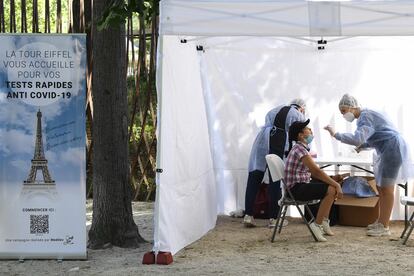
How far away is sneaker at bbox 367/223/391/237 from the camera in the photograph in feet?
25.5

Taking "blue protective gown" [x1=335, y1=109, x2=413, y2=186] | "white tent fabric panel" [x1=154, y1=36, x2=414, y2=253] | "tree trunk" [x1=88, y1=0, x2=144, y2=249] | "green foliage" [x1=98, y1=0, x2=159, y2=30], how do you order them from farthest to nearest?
"white tent fabric panel" [x1=154, y1=36, x2=414, y2=253], "blue protective gown" [x1=335, y1=109, x2=413, y2=186], "tree trunk" [x1=88, y1=0, x2=144, y2=249], "green foliage" [x1=98, y1=0, x2=159, y2=30]

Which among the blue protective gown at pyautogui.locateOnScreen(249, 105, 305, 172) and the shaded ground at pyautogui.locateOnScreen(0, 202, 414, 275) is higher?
the blue protective gown at pyautogui.locateOnScreen(249, 105, 305, 172)

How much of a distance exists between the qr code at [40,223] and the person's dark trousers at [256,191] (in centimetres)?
263

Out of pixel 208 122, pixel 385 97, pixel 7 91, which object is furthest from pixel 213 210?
pixel 7 91

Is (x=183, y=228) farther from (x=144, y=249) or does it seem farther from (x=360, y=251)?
(x=360, y=251)

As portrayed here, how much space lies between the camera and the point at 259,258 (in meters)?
6.63

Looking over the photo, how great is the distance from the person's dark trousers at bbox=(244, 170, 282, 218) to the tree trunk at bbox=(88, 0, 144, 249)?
171 cm

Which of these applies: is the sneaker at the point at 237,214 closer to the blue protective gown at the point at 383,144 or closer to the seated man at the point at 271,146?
the seated man at the point at 271,146

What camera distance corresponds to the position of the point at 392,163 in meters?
7.68

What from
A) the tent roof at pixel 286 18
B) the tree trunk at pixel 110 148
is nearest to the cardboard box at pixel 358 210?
the tree trunk at pixel 110 148

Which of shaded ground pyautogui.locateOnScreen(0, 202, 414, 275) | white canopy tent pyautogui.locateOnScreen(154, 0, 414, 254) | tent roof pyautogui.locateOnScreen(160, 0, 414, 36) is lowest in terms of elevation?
shaded ground pyautogui.locateOnScreen(0, 202, 414, 275)

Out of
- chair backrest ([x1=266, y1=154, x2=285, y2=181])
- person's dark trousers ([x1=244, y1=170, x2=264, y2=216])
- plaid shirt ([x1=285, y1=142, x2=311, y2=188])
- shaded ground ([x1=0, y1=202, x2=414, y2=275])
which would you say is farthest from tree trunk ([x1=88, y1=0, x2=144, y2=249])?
person's dark trousers ([x1=244, y1=170, x2=264, y2=216])

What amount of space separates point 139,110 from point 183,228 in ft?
13.9

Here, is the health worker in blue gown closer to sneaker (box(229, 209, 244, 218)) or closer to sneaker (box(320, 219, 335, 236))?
sneaker (box(320, 219, 335, 236))
